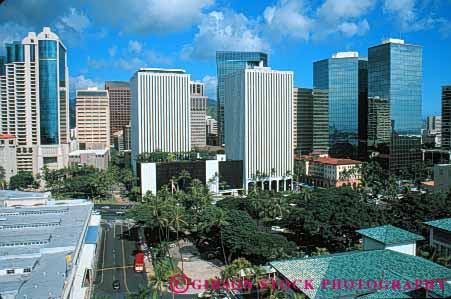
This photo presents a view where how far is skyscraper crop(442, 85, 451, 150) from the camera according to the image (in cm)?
9581

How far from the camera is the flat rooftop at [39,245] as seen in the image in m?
23.3

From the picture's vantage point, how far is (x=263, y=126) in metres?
76.8

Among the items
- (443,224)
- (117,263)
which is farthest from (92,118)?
(443,224)

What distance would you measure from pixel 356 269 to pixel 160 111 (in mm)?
68095

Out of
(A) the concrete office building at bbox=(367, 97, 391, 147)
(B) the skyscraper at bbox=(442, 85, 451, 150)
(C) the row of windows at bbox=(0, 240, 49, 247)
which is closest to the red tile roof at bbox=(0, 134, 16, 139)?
(C) the row of windows at bbox=(0, 240, 49, 247)

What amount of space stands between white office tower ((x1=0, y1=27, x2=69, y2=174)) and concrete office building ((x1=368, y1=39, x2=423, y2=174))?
6609 cm

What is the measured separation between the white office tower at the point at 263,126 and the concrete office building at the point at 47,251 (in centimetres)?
3604

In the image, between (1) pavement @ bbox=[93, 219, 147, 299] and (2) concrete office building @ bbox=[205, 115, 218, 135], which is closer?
(1) pavement @ bbox=[93, 219, 147, 299]

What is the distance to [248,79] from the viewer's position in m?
74.9

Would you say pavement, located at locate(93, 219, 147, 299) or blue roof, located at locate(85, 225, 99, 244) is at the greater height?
blue roof, located at locate(85, 225, 99, 244)

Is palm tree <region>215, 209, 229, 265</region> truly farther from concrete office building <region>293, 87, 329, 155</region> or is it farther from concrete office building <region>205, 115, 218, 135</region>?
concrete office building <region>205, 115, 218, 135</region>

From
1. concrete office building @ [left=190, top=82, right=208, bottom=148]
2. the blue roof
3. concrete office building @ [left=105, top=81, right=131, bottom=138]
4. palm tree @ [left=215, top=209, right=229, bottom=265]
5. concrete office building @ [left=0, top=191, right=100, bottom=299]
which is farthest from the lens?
concrete office building @ [left=105, top=81, right=131, bottom=138]

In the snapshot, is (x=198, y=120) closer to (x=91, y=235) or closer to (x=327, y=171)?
(x=327, y=171)

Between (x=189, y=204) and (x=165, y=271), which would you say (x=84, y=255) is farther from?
(x=189, y=204)
